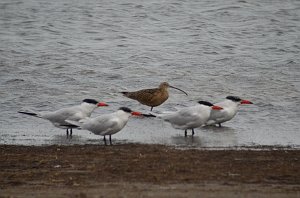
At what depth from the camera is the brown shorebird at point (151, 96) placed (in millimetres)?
15281

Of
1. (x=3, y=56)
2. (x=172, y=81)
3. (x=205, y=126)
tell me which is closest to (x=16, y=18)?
(x=3, y=56)

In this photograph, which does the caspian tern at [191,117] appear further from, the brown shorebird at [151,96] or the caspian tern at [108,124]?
the brown shorebird at [151,96]

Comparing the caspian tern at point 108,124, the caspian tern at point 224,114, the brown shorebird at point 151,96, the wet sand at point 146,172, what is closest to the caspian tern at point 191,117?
the caspian tern at point 224,114

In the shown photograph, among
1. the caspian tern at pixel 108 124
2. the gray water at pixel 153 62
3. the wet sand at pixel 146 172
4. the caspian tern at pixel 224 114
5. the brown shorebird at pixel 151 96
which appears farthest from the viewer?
the brown shorebird at pixel 151 96

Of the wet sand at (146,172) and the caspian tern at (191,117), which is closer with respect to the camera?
the wet sand at (146,172)

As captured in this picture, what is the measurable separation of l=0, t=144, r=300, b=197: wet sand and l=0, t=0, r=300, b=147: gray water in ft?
4.40

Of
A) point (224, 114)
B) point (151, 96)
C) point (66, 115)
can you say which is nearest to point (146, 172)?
point (66, 115)

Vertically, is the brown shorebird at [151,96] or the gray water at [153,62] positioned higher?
the brown shorebird at [151,96]

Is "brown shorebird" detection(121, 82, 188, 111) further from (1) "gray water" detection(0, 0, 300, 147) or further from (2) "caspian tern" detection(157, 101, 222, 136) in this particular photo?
(2) "caspian tern" detection(157, 101, 222, 136)

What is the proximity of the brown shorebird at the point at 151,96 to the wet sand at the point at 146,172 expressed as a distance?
4825mm

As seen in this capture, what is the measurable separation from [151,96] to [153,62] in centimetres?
441

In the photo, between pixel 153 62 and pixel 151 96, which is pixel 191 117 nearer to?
pixel 151 96

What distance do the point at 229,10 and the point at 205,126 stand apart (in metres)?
12.0

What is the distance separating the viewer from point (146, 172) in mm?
8359
